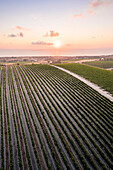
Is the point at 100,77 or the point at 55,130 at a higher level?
the point at 100,77

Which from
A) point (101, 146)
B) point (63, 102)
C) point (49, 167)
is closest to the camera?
point (49, 167)

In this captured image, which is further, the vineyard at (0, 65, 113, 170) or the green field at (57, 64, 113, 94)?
the green field at (57, 64, 113, 94)

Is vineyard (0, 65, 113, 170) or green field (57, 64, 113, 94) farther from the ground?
green field (57, 64, 113, 94)

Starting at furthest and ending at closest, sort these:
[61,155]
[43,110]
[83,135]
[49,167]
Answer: [43,110], [83,135], [61,155], [49,167]

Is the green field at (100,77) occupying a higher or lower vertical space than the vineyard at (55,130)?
higher

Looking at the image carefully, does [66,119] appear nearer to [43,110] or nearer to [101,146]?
[43,110]

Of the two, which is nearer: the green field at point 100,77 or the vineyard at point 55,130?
the vineyard at point 55,130

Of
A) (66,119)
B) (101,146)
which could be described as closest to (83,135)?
(101,146)

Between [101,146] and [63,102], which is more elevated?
[63,102]
